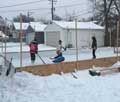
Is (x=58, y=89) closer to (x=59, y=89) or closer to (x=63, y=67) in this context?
(x=59, y=89)

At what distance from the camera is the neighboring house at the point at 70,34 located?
1558 inches

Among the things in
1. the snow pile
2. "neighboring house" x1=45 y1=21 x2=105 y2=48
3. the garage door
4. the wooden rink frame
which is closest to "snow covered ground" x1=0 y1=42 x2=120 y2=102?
the snow pile

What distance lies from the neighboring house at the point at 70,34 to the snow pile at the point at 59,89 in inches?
1031

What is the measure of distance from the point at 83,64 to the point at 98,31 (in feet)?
94.0

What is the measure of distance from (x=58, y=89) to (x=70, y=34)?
94.2ft

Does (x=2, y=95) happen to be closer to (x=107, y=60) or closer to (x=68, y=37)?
(x=107, y=60)

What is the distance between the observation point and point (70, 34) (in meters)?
39.4

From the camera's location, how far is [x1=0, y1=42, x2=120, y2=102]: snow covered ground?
9219 millimetres

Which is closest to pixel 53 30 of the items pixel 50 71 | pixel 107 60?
pixel 107 60

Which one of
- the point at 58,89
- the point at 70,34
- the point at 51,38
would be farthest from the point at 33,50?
the point at 51,38

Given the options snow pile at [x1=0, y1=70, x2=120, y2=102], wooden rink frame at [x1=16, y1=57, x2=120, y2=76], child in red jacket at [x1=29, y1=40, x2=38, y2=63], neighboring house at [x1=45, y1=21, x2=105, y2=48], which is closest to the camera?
snow pile at [x1=0, y1=70, x2=120, y2=102]

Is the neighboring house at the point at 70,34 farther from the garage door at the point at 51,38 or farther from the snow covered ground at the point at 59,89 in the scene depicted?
the snow covered ground at the point at 59,89

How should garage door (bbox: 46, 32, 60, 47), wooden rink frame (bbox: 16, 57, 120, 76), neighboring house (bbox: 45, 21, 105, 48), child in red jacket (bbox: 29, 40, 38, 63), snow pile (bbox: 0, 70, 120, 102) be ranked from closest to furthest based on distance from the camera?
snow pile (bbox: 0, 70, 120, 102) < wooden rink frame (bbox: 16, 57, 120, 76) < child in red jacket (bbox: 29, 40, 38, 63) < neighboring house (bbox: 45, 21, 105, 48) < garage door (bbox: 46, 32, 60, 47)

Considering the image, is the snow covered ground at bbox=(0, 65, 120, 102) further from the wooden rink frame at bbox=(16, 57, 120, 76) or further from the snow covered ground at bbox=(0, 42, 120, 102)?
the wooden rink frame at bbox=(16, 57, 120, 76)
